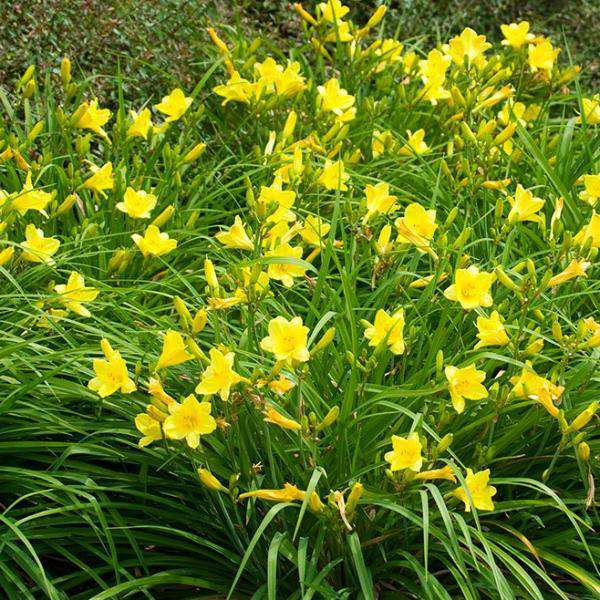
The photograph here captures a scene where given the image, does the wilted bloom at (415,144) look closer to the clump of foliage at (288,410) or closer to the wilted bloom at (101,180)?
the clump of foliage at (288,410)

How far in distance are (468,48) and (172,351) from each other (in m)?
2.32

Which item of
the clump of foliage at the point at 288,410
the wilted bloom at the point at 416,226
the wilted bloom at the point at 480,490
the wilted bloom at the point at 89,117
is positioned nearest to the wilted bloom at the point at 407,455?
the clump of foliage at the point at 288,410

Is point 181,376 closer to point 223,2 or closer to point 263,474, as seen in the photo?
point 263,474

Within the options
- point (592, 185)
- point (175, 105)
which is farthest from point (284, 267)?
point (175, 105)

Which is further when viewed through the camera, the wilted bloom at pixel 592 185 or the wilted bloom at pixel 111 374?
the wilted bloom at pixel 592 185

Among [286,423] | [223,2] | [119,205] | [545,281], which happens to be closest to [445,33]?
[223,2]

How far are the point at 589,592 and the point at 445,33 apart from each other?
372cm

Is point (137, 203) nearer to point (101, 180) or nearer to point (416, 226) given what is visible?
point (101, 180)

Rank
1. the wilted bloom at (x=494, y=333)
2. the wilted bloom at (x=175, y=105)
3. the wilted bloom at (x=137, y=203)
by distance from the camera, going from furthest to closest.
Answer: the wilted bloom at (x=175, y=105) → the wilted bloom at (x=137, y=203) → the wilted bloom at (x=494, y=333)

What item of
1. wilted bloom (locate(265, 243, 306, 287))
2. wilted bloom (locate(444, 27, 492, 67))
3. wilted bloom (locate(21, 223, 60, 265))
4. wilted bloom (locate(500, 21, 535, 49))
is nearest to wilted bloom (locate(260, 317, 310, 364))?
wilted bloom (locate(265, 243, 306, 287))

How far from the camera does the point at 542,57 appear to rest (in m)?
4.01

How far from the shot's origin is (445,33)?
5.48 meters

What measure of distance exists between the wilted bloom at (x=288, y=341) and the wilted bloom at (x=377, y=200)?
61cm

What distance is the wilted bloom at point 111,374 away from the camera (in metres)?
2.16
